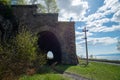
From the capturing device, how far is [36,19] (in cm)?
3256

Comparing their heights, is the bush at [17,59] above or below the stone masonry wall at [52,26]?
below

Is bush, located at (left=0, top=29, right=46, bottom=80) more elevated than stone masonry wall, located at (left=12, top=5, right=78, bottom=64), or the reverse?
stone masonry wall, located at (left=12, top=5, right=78, bottom=64)

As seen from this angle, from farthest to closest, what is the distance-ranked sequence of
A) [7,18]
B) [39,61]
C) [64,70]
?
[7,18], [64,70], [39,61]

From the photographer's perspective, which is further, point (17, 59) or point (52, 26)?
point (52, 26)

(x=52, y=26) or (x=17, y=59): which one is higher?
(x=52, y=26)

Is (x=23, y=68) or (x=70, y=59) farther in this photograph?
(x=70, y=59)

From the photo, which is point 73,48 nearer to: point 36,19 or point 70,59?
point 70,59

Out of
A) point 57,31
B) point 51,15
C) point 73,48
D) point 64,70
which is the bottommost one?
point 64,70

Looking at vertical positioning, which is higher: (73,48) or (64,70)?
(73,48)

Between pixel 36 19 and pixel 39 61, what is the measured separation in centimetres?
1177

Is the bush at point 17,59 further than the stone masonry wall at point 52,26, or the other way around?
the stone masonry wall at point 52,26

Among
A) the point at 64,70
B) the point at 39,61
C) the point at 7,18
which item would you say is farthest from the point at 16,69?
the point at 7,18

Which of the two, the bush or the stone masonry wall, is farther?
the stone masonry wall

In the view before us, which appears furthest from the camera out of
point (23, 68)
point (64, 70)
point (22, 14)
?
point (22, 14)
